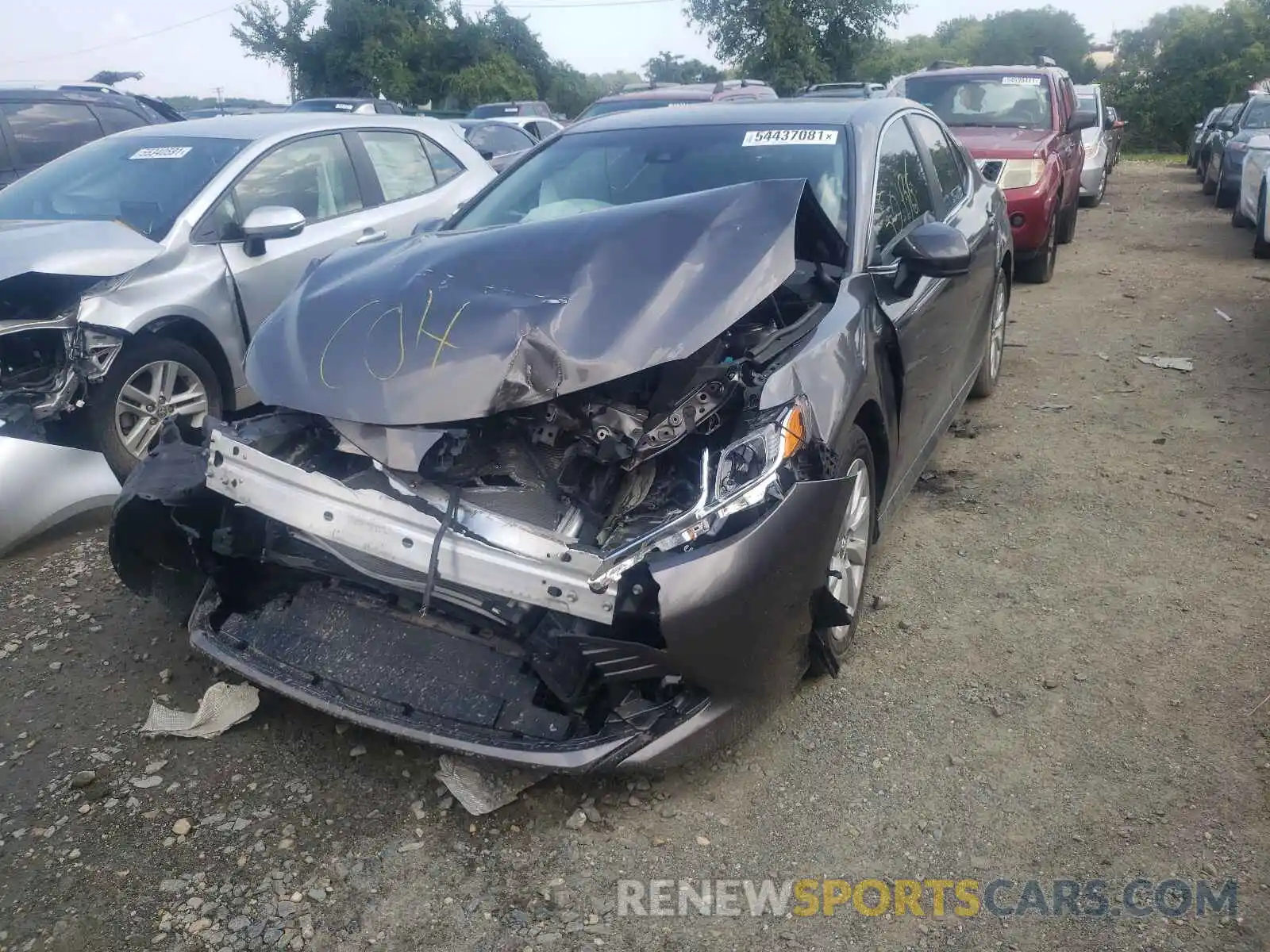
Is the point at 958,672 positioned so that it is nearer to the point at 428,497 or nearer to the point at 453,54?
the point at 428,497

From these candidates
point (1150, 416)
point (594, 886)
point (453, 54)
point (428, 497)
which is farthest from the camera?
point (453, 54)

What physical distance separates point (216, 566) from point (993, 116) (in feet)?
30.2

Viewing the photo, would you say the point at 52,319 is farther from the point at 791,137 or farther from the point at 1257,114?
the point at 1257,114

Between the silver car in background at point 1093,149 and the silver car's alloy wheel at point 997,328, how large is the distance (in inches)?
358

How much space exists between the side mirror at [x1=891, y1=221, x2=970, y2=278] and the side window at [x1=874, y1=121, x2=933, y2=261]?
0.50 ft

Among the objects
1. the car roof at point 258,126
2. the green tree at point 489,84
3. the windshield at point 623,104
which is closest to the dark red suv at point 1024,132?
the windshield at point 623,104

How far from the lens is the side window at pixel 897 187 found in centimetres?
383

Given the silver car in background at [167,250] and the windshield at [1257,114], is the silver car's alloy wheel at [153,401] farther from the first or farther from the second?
the windshield at [1257,114]

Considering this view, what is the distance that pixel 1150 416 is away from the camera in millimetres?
5766

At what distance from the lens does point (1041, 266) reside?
944 centimetres

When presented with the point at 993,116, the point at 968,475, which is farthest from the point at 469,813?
the point at 993,116

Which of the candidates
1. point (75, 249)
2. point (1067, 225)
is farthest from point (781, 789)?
point (1067, 225)

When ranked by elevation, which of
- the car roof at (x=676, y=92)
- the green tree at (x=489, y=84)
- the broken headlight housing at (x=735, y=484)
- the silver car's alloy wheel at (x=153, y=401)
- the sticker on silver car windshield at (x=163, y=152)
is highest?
the green tree at (x=489, y=84)

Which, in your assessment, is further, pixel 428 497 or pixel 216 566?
pixel 216 566
